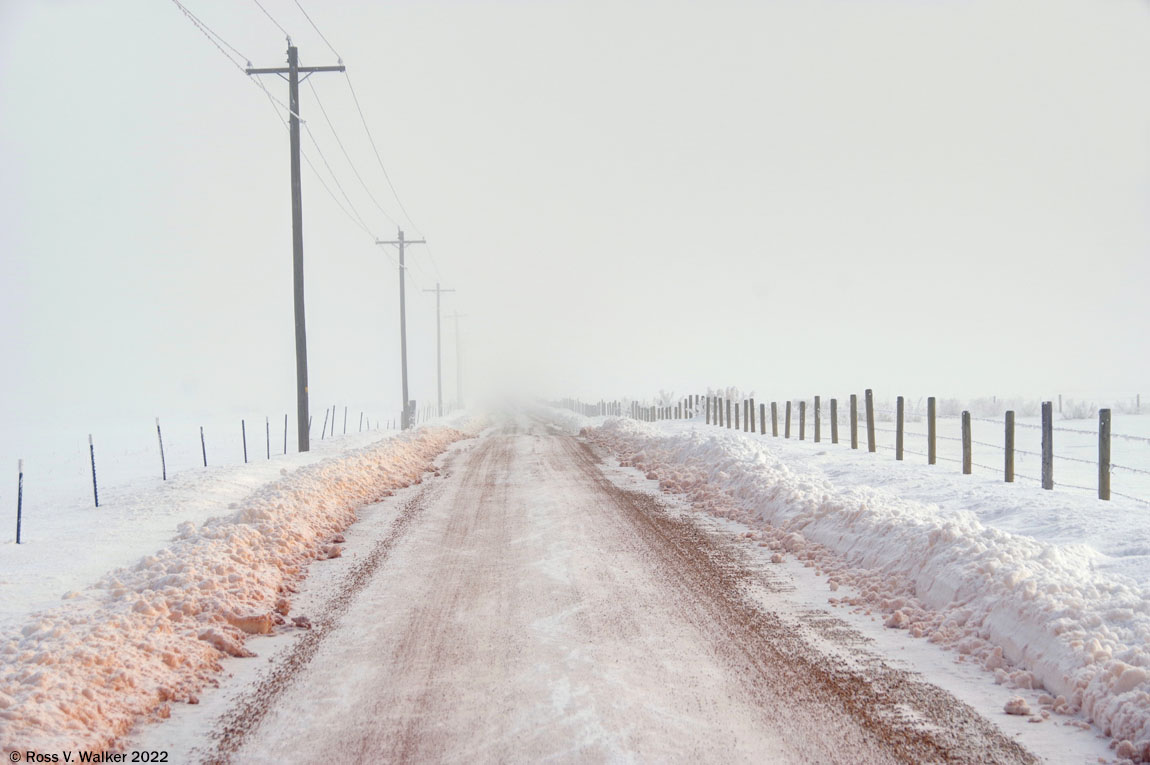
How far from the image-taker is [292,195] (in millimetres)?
20531

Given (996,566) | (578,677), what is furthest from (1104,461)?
(578,677)

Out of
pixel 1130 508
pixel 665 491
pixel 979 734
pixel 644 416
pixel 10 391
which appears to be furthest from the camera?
pixel 10 391

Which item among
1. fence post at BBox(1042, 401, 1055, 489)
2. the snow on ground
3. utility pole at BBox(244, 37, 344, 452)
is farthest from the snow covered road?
utility pole at BBox(244, 37, 344, 452)

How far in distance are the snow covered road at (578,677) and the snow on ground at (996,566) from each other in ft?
2.33

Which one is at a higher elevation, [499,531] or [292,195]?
[292,195]

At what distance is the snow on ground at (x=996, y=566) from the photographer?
15.2ft

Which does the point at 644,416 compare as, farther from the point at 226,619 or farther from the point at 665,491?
the point at 226,619

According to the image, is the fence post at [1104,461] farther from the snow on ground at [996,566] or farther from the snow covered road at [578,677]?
the snow covered road at [578,677]

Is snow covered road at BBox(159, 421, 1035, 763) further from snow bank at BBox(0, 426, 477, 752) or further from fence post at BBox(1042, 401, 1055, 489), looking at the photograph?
fence post at BBox(1042, 401, 1055, 489)

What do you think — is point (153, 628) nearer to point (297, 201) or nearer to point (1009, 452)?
point (1009, 452)

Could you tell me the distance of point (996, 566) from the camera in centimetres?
625

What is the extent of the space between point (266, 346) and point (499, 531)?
14576cm

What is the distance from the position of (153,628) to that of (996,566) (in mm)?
6799

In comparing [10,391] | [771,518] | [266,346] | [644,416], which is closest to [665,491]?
[771,518]
